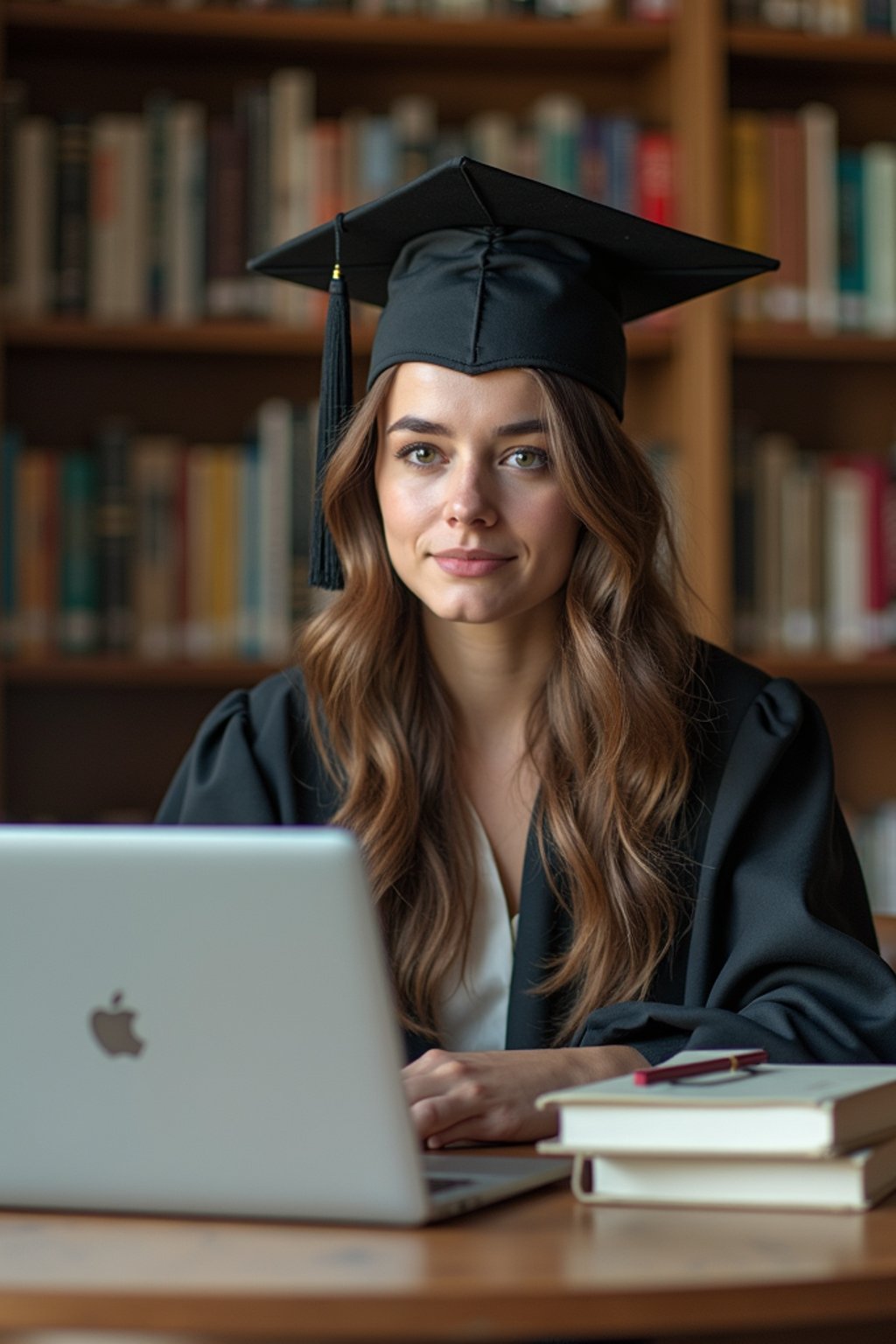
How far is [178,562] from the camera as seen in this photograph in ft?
9.26

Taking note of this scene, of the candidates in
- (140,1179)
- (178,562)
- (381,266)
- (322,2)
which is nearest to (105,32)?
(322,2)

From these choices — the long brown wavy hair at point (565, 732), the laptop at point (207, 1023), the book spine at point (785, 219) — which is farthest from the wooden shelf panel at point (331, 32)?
the laptop at point (207, 1023)

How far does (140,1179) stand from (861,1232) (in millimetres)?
400

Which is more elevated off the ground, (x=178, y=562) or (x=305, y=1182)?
(x=178, y=562)

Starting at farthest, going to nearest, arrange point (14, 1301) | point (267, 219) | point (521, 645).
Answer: point (267, 219)
point (521, 645)
point (14, 1301)

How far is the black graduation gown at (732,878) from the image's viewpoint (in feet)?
4.71

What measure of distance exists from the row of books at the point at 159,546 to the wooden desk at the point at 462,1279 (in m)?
1.91

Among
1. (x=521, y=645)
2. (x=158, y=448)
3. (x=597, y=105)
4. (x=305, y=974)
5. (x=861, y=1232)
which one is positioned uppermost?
(x=597, y=105)

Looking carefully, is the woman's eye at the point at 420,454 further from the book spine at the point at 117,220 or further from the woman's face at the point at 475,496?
the book spine at the point at 117,220

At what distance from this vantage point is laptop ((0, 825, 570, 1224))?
2.87ft

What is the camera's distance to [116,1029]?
92cm

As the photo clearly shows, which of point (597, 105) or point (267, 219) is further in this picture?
point (597, 105)

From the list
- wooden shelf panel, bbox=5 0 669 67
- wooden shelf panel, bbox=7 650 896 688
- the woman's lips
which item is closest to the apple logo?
the woman's lips

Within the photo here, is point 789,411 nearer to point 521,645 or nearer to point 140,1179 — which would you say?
point 521,645
